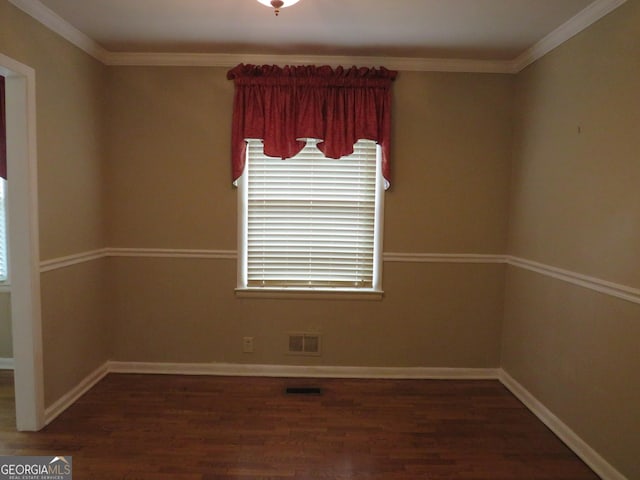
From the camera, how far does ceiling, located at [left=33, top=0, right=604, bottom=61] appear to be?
215 centimetres

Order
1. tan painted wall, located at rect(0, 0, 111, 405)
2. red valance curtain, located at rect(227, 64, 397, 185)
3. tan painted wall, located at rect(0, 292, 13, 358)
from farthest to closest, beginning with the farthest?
tan painted wall, located at rect(0, 292, 13, 358)
red valance curtain, located at rect(227, 64, 397, 185)
tan painted wall, located at rect(0, 0, 111, 405)

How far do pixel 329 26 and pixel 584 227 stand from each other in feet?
6.60

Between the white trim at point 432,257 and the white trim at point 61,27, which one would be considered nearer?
the white trim at point 61,27

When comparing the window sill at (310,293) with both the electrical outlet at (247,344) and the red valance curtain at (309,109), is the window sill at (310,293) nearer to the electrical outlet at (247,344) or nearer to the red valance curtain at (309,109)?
the electrical outlet at (247,344)

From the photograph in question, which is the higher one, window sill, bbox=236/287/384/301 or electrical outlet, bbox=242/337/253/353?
window sill, bbox=236/287/384/301

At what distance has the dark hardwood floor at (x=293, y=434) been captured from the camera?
2.02 meters

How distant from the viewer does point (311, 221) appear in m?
3.09

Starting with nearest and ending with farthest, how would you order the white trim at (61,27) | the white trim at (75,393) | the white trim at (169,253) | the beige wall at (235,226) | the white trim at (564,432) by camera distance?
the white trim at (564,432) < the white trim at (61,27) < the white trim at (75,393) < the beige wall at (235,226) < the white trim at (169,253)

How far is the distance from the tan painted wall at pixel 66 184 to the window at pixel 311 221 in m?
1.13

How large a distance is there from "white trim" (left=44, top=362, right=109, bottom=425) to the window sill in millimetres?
1252

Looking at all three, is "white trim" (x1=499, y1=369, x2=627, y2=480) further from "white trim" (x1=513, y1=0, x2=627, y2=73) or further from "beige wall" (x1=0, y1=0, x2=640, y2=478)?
"white trim" (x1=513, y1=0, x2=627, y2=73)

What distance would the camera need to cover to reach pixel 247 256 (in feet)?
10.1

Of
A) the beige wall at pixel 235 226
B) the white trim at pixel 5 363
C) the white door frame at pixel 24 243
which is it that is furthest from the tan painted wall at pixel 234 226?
the white trim at pixel 5 363

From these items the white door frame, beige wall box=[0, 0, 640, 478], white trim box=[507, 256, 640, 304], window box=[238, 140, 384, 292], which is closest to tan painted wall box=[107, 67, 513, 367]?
beige wall box=[0, 0, 640, 478]
